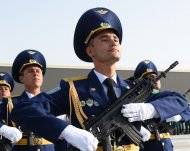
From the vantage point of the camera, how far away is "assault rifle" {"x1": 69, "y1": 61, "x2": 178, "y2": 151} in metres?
3.21

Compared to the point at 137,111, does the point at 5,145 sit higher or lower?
lower

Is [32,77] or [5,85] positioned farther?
[5,85]

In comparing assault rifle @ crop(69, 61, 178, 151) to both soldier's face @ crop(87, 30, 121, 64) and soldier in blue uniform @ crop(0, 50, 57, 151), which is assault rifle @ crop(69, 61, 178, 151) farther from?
soldier in blue uniform @ crop(0, 50, 57, 151)

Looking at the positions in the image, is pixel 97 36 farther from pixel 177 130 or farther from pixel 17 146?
pixel 177 130

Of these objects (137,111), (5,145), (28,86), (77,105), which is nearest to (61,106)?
(77,105)

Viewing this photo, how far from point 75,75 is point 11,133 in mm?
21209

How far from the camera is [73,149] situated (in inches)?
121

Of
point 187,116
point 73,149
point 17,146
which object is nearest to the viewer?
point 73,149

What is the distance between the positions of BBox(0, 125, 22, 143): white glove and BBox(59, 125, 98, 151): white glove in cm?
274

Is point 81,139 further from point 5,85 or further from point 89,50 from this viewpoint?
point 5,85

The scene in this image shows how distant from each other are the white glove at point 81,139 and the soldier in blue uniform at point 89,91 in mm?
89

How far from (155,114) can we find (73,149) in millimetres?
727

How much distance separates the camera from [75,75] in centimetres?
2695

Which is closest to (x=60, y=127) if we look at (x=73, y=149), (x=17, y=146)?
(x=73, y=149)
